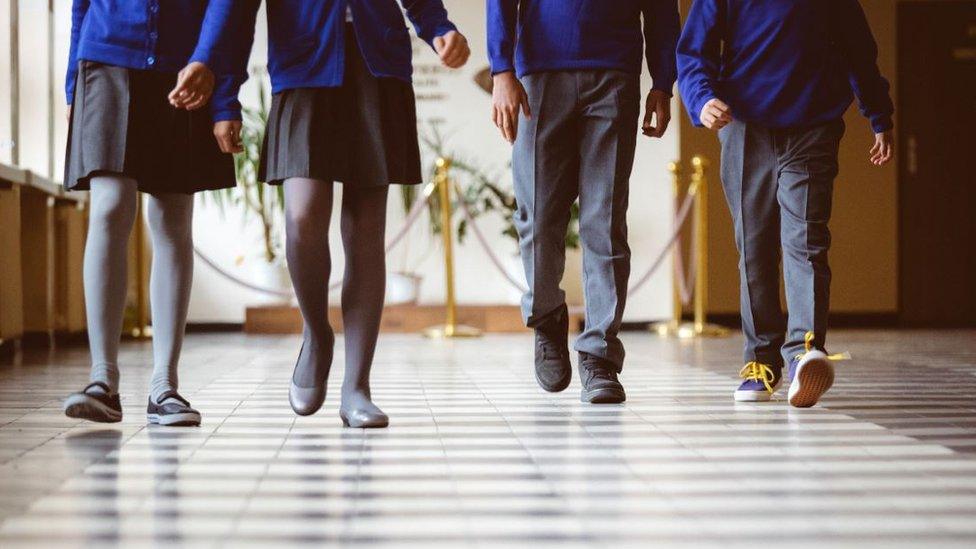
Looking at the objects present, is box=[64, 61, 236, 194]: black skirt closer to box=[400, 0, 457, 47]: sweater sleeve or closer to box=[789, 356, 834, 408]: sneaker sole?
box=[400, 0, 457, 47]: sweater sleeve

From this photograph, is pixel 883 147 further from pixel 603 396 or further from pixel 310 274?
pixel 310 274

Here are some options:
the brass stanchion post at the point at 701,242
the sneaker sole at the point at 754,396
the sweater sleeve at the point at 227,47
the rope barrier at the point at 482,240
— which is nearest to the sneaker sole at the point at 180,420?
the sweater sleeve at the point at 227,47

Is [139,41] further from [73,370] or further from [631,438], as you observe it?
[73,370]

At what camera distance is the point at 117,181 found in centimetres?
242

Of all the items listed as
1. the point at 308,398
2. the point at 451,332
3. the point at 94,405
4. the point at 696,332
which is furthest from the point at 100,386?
the point at 696,332

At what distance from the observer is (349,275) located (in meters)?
2.38

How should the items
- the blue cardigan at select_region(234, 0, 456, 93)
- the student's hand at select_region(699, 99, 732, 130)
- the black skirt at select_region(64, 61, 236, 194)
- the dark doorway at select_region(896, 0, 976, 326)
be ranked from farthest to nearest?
the dark doorway at select_region(896, 0, 976, 326) → the student's hand at select_region(699, 99, 732, 130) → the black skirt at select_region(64, 61, 236, 194) → the blue cardigan at select_region(234, 0, 456, 93)

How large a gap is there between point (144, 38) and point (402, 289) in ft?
16.4

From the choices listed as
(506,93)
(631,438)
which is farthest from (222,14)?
(631,438)

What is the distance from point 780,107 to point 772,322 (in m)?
0.52

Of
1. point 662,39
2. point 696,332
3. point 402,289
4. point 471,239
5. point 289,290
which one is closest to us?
point 662,39

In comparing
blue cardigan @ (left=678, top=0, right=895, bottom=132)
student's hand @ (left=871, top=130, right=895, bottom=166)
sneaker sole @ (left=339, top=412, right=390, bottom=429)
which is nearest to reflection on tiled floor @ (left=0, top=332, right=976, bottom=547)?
sneaker sole @ (left=339, top=412, right=390, bottom=429)

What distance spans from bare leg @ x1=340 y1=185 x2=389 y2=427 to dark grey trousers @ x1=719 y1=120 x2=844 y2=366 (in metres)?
0.98

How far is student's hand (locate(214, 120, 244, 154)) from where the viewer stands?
7.87 feet
